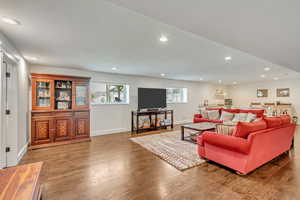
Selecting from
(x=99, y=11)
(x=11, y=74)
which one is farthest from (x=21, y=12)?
(x=11, y=74)

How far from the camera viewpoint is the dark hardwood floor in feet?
6.20

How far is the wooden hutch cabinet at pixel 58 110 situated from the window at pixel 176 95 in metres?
4.10

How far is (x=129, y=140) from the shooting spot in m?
4.45

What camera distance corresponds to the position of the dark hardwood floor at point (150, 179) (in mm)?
1891

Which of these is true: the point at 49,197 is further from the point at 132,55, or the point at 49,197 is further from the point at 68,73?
the point at 68,73

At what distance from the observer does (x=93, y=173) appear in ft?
8.02

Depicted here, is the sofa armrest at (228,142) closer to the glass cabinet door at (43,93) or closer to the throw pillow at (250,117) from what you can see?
the throw pillow at (250,117)

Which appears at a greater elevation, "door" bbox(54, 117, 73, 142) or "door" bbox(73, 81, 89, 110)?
"door" bbox(73, 81, 89, 110)

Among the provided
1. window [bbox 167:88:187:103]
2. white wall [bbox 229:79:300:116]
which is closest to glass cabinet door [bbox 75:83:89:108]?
window [bbox 167:88:187:103]

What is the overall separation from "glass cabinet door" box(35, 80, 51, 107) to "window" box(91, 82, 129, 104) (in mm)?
1401

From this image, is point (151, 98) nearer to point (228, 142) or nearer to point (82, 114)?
point (82, 114)

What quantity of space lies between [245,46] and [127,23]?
6.73 feet

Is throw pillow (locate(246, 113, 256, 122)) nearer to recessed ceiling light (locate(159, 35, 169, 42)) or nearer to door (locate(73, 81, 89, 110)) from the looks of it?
recessed ceiling light (locate(159, 35, 169, 42))

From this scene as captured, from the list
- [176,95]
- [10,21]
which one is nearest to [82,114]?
[10,21]
